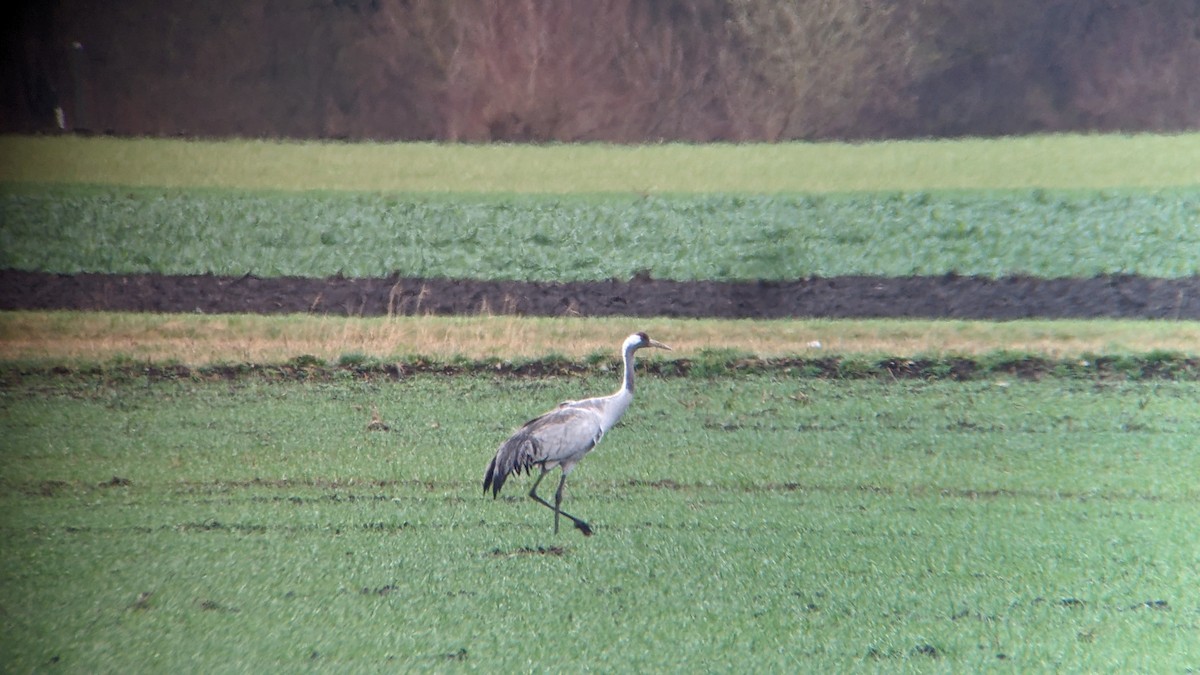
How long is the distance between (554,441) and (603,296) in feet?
1.69

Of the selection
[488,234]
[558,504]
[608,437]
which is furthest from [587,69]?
[558,504]

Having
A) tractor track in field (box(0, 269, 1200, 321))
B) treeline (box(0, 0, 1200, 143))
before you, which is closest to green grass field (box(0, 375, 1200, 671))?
tractor track in field (box(0, 269, 1200, 321))

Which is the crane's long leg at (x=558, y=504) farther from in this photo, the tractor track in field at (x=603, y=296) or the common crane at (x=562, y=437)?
the tractor track in field at (x=603, y=296)

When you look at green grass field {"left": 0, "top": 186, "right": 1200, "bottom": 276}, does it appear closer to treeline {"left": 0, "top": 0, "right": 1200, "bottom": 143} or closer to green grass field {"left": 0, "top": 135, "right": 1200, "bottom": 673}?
green grass field {"left": 0, "top": 135, "right": 1200, "bottom": 673}

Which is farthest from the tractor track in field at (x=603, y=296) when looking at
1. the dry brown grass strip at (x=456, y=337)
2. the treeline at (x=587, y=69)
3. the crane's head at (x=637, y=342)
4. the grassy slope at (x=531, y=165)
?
the treeline at (x=587, y=69)

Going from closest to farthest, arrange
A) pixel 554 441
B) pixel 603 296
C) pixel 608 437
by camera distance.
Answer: pixel 554 441 < pixel 608 437 < pixel 603 296

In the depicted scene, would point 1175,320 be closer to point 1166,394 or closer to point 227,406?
point 1166,394

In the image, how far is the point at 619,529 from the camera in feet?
10.9

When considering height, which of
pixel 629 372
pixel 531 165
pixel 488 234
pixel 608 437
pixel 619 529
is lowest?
pixel 619 529

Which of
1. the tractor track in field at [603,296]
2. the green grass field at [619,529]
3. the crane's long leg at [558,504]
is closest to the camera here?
the green grass field at [619,529]

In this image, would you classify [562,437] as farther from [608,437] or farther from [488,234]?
[488,234]

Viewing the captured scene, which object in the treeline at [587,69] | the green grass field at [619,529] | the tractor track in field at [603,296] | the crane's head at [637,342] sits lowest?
the green grass field at [619,529]

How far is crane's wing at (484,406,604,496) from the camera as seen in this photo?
3.28 m

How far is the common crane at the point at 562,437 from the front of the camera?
3285mm
